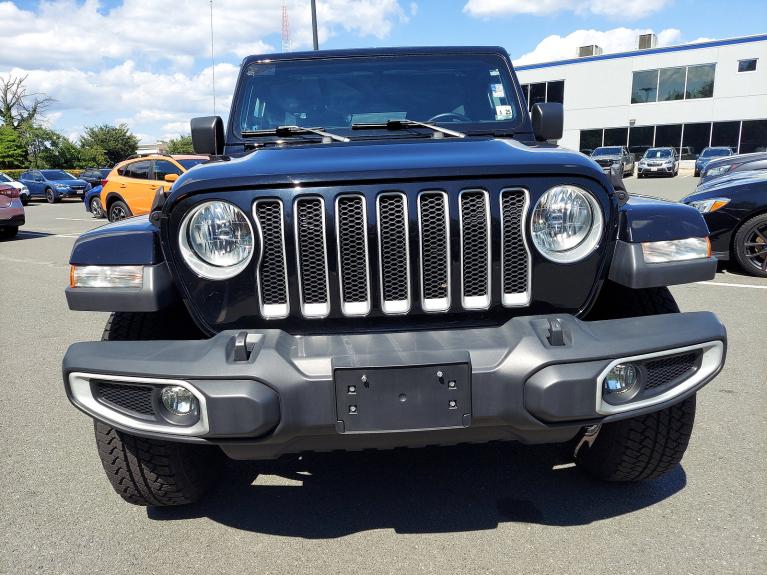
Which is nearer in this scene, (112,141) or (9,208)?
(9,208)

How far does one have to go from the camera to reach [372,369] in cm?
187

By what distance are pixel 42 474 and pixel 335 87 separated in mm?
2395

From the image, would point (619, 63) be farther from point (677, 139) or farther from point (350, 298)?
point (350, 298)

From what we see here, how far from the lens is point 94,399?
2057 mm

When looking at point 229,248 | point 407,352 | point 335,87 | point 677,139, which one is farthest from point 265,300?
point 677,139

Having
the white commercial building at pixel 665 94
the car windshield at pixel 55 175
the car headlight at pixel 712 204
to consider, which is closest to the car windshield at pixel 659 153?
the white commercial building at pixel 665 94

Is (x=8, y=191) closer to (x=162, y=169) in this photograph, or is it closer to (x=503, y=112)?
(x=162, y=169)

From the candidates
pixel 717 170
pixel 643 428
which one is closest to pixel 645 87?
pixel 717 170

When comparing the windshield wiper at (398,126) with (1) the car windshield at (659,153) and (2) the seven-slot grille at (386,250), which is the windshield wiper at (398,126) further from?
(1) the car windshield at (659,153)

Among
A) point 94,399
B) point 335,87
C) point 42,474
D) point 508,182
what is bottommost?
point 42,474

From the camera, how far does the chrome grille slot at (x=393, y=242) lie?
2.03 metres

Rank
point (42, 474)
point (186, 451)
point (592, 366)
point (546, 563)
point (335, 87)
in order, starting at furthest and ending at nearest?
point (335, 87), point (42, 474), point (186, 451), point (546, 563), point (592, 366)

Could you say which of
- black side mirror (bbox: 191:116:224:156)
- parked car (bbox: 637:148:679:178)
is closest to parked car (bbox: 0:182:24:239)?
black side mirror (bbox: 191:116:224:156)

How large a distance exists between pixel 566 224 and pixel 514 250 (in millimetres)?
203
